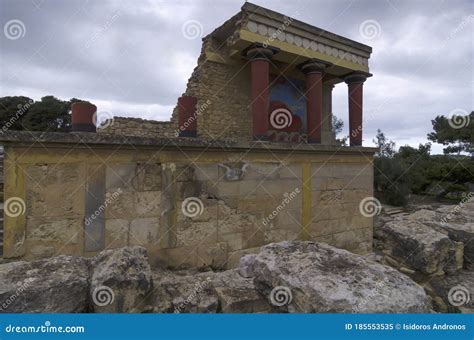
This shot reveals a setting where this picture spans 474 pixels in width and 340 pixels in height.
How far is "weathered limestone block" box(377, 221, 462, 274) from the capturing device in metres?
2.88

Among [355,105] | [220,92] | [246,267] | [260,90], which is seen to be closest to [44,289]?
[246,267]

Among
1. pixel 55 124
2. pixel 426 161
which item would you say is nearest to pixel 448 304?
pixel 426 161

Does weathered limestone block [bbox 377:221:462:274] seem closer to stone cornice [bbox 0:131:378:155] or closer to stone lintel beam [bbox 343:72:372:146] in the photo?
stone cornice [bbox 0:131:378:155]

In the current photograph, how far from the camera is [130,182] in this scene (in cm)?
386

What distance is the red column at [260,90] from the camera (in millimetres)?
7668

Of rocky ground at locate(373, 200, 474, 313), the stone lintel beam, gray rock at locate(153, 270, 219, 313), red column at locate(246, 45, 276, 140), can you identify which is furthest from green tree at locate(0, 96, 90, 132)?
rocky ground at locate(373, 200, 474, 313)

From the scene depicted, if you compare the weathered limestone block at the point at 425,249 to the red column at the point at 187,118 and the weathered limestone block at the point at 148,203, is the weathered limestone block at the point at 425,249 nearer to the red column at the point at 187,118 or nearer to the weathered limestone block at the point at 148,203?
the weathered limestone block at the point at 148,203

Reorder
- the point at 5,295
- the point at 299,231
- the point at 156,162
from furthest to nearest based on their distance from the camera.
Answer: the point at 299,231 < the point at 156,162 < the point at 5,295

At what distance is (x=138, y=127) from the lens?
29.4ft

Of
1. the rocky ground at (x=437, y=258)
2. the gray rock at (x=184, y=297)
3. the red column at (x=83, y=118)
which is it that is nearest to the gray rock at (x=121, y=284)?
the gray rock at (x=184, y=297)

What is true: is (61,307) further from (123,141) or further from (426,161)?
(426,161)

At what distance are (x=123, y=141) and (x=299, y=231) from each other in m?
3.57

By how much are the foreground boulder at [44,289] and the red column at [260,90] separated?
602 cm

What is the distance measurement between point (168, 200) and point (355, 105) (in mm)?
7944
